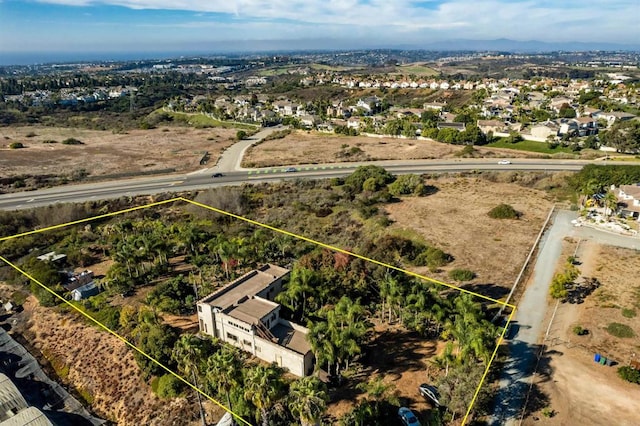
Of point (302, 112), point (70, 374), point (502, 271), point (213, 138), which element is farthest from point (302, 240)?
point (302, 112)

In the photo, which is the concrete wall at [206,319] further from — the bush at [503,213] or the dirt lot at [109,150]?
the dirt lot at [109,150]

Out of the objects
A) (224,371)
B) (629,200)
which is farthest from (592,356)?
(629,200)

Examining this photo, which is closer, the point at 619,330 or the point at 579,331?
the point at 579,331

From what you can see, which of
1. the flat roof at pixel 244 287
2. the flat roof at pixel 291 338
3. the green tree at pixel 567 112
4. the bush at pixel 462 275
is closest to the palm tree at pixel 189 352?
the flat roof at pixel 291 338

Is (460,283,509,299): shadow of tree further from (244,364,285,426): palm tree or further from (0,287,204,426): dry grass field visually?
(0,287,204,426): dry grass field

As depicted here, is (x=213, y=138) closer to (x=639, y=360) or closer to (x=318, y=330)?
(x=318, y=330)

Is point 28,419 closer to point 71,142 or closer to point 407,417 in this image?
point 407,417

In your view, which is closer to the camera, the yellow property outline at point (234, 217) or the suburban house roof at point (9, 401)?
the suburban house roof at point (9, 401)
